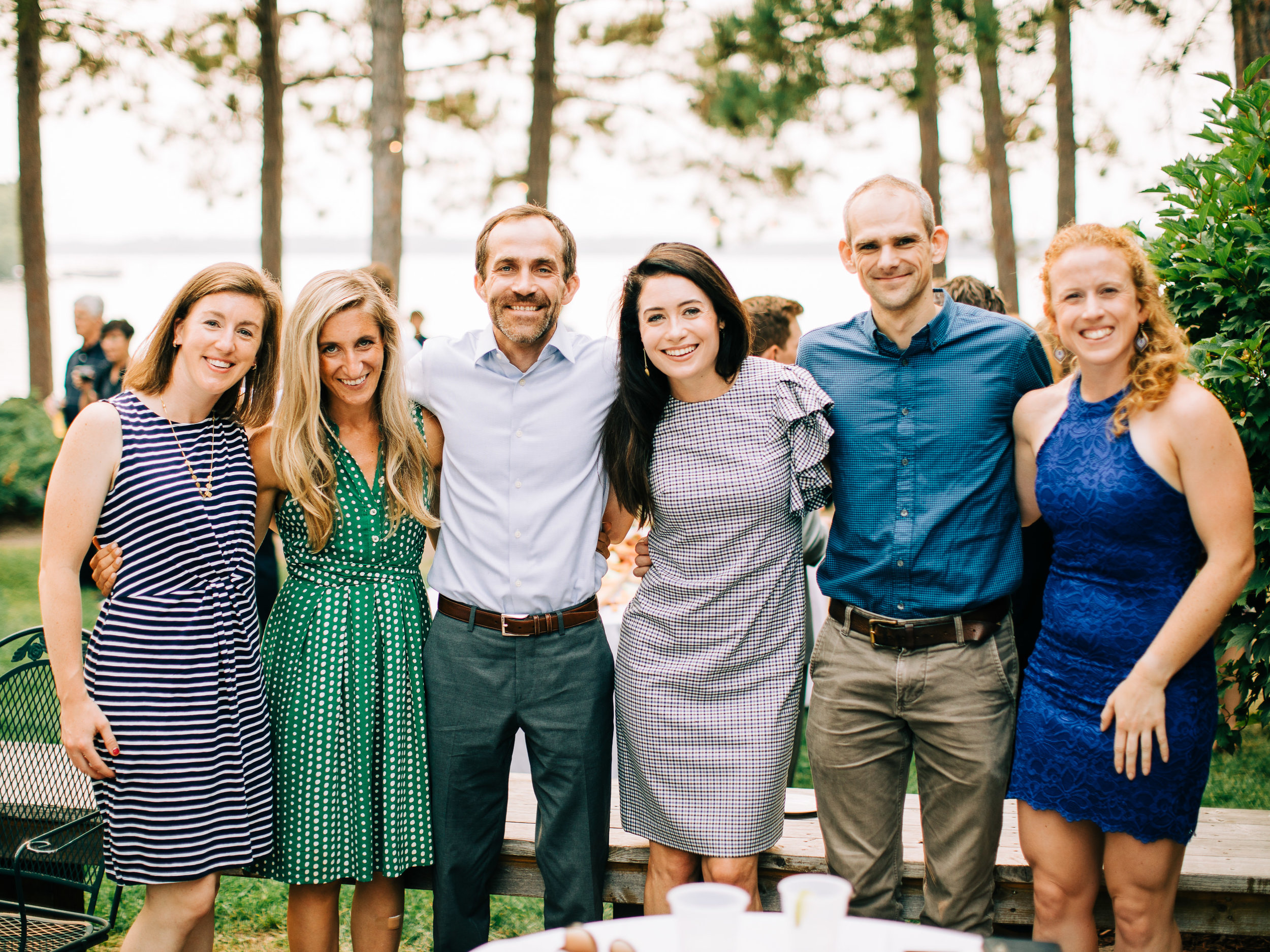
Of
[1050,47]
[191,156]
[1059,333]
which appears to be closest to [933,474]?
[1059,333]

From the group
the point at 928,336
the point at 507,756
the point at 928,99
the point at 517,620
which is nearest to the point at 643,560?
the point at 517,620

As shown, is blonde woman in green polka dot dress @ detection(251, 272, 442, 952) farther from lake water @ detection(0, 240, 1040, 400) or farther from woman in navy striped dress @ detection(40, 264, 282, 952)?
lake water @ detection(0, 240, 1040, 400)

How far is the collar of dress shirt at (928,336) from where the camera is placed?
108 inches

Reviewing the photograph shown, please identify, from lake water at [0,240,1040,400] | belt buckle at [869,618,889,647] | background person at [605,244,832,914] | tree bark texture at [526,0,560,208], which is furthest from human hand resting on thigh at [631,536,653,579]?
lake water at [0,240,1040,400]

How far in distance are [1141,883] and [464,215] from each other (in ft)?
44.4

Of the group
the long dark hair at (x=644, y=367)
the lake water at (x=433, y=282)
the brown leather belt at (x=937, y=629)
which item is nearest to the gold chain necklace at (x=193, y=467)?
the long dark hair at (x=644, y=367)

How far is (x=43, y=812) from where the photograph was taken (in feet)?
10.2

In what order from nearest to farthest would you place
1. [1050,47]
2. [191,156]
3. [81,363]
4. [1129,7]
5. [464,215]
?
1. [1129,7]
2. [81,363]
3. [1050,47]
4. [191,156]
5. [464,215]

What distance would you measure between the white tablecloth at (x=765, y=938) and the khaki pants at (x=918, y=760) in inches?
33.6

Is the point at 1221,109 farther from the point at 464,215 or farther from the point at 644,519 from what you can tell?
the point at 464,215

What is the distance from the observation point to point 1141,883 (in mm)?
2414

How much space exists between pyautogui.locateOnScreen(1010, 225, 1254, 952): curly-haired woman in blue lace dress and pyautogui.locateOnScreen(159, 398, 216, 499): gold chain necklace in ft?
6.71

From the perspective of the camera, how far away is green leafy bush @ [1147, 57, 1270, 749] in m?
2.58

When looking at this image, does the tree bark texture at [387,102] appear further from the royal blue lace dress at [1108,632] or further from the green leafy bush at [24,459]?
the royal blue lace dress at [1108,632]
